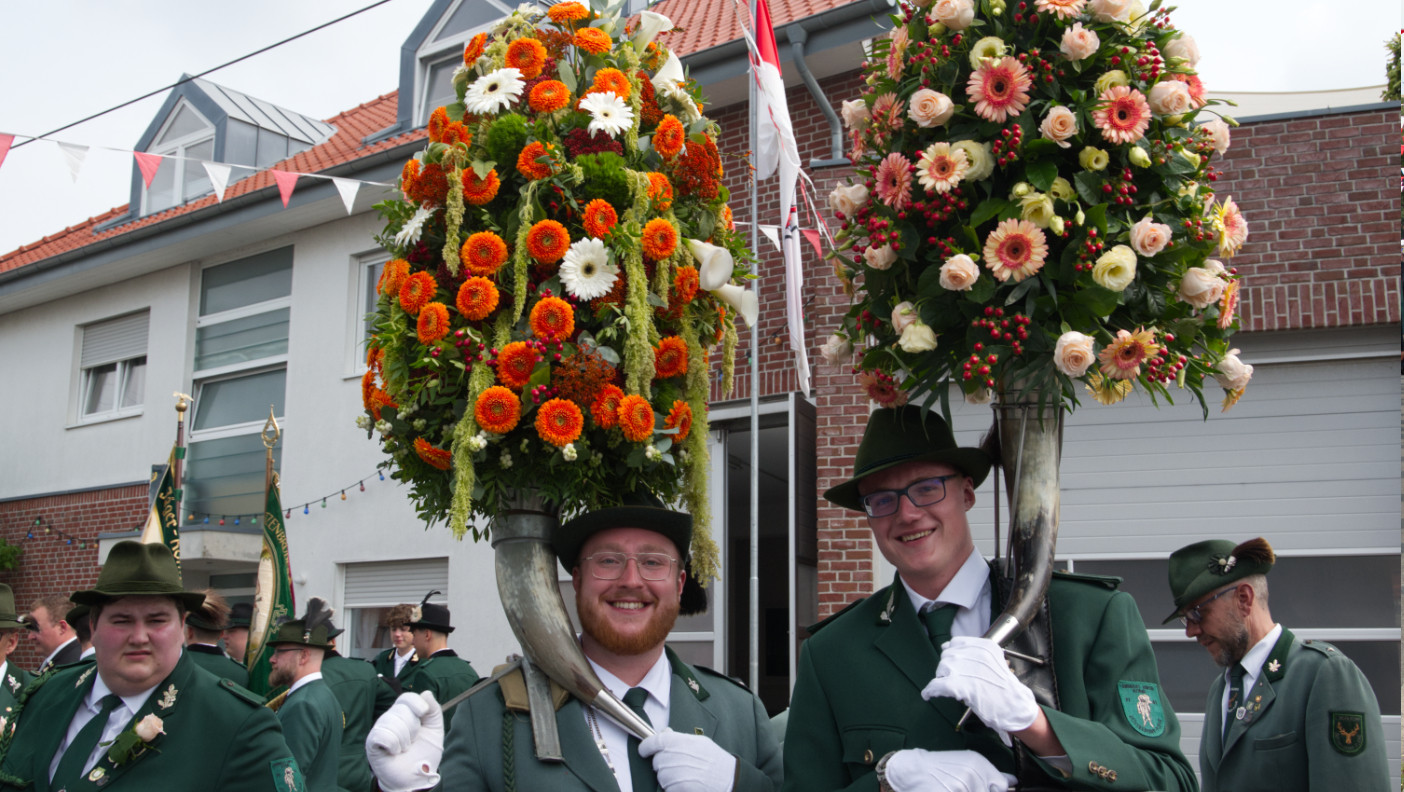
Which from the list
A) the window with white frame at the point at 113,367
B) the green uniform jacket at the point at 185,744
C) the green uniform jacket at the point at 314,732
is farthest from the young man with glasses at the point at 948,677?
the window with white frame at the point at 113,367

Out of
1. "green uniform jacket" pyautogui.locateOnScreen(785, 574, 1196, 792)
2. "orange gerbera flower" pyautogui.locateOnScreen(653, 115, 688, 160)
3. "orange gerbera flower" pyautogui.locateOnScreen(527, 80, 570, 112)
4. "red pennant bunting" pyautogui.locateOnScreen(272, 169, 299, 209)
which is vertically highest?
"red pennant bunting" pyautogui.locateOnScreen(272, 169, 299, 209)

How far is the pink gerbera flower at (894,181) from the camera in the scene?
2.76 m

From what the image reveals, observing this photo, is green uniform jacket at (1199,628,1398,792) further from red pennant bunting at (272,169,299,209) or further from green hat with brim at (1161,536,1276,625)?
red pennant bunting at (272,169,299,209)

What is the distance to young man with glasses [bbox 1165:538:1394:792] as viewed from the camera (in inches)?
146

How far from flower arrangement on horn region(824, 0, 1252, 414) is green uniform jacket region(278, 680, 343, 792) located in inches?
159

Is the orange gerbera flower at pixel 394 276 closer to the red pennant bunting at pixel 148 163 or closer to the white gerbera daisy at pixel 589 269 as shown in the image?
the white gerbera daisy at pixel 589 269

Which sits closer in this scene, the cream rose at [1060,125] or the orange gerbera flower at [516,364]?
the cream rose at [1060,125]

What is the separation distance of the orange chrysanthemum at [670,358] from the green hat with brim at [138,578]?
1.68 m

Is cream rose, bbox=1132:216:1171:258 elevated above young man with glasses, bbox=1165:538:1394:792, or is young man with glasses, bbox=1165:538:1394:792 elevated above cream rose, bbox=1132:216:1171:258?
cream rose, bbox=1132:216:1171:258

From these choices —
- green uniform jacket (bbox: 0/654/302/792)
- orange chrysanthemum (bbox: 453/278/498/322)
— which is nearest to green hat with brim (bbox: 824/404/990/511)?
orange chrysanthemum (bbox: 453/278/498/322)

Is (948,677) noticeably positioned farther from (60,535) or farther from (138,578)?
(60,535)

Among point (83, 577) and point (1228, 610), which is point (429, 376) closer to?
point (1228, 610)

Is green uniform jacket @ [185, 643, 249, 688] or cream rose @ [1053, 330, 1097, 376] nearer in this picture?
cream rose @ [1053, 330, 1097, 376]

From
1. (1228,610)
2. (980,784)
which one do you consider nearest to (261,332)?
(1228,610)
